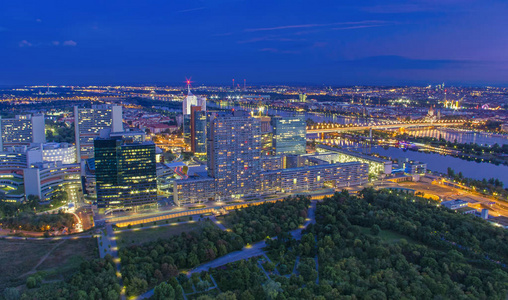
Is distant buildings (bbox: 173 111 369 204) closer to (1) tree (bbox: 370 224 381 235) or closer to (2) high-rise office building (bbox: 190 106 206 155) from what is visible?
(1) tree (bbox: 370 224 381 235)

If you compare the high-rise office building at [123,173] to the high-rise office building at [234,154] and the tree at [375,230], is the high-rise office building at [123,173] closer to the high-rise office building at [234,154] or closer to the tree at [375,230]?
the high-rise office building at [234,154]

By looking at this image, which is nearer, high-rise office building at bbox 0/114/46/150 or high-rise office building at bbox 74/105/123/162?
high-rise office building at bbox 74/105/123/162

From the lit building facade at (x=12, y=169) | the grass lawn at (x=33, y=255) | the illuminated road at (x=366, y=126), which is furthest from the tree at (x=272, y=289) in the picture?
the illuminated road at (x=366, y=126)

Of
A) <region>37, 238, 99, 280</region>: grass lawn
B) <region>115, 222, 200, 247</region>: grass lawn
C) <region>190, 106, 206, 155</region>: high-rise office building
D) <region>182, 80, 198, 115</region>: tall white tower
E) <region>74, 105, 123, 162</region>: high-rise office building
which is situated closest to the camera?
<region>37, 238, 99, 280</region>: grass lawn

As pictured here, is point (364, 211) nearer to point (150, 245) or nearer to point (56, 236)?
point (150, 245)

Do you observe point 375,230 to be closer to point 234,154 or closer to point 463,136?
point 234,154

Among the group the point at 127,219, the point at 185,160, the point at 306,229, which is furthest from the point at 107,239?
the point at 185,160

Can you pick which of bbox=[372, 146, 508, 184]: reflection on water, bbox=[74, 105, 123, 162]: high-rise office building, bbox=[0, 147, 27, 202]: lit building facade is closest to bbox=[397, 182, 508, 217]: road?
bbox=[372, 146, 508, 184]: reflection on water
